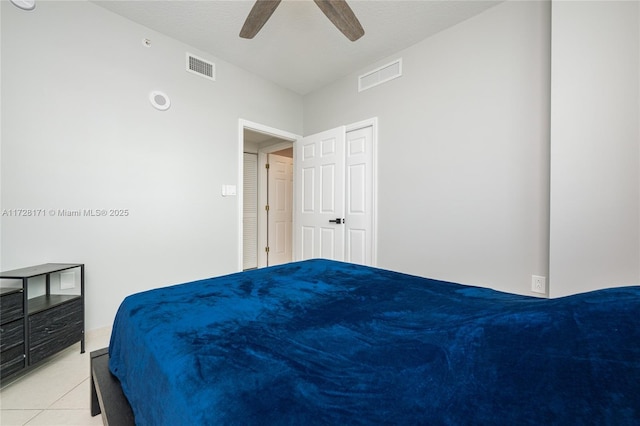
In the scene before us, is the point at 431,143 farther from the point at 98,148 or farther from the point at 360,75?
the point at 98,148

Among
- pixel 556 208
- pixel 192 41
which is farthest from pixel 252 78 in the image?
pixel 556 208

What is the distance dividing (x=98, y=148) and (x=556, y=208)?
11.9ft

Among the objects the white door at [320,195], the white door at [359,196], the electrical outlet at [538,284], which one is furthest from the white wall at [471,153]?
the white door at [320,195]

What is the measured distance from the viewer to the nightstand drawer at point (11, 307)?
151 cm

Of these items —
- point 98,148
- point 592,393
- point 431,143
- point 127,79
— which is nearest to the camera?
point 592,393

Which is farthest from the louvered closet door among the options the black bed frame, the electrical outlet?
the electrical outlet

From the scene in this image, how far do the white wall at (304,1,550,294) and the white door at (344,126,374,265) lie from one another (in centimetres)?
15

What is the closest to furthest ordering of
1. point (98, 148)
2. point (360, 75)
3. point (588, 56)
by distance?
point (588, 56)
point (98, 148)
point (360, 75)

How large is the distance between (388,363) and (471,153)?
2306 millimetres

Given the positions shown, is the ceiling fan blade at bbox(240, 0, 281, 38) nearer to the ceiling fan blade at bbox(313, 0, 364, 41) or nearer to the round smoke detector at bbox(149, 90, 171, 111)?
the ceiling fan blade at bbox(313, 0, 364, 41)

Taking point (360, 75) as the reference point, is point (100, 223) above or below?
below

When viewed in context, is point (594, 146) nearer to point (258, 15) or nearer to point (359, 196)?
point (359, 196)

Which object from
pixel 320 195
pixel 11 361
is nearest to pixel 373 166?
pixel 320 195

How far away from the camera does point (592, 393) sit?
0.44 metres
